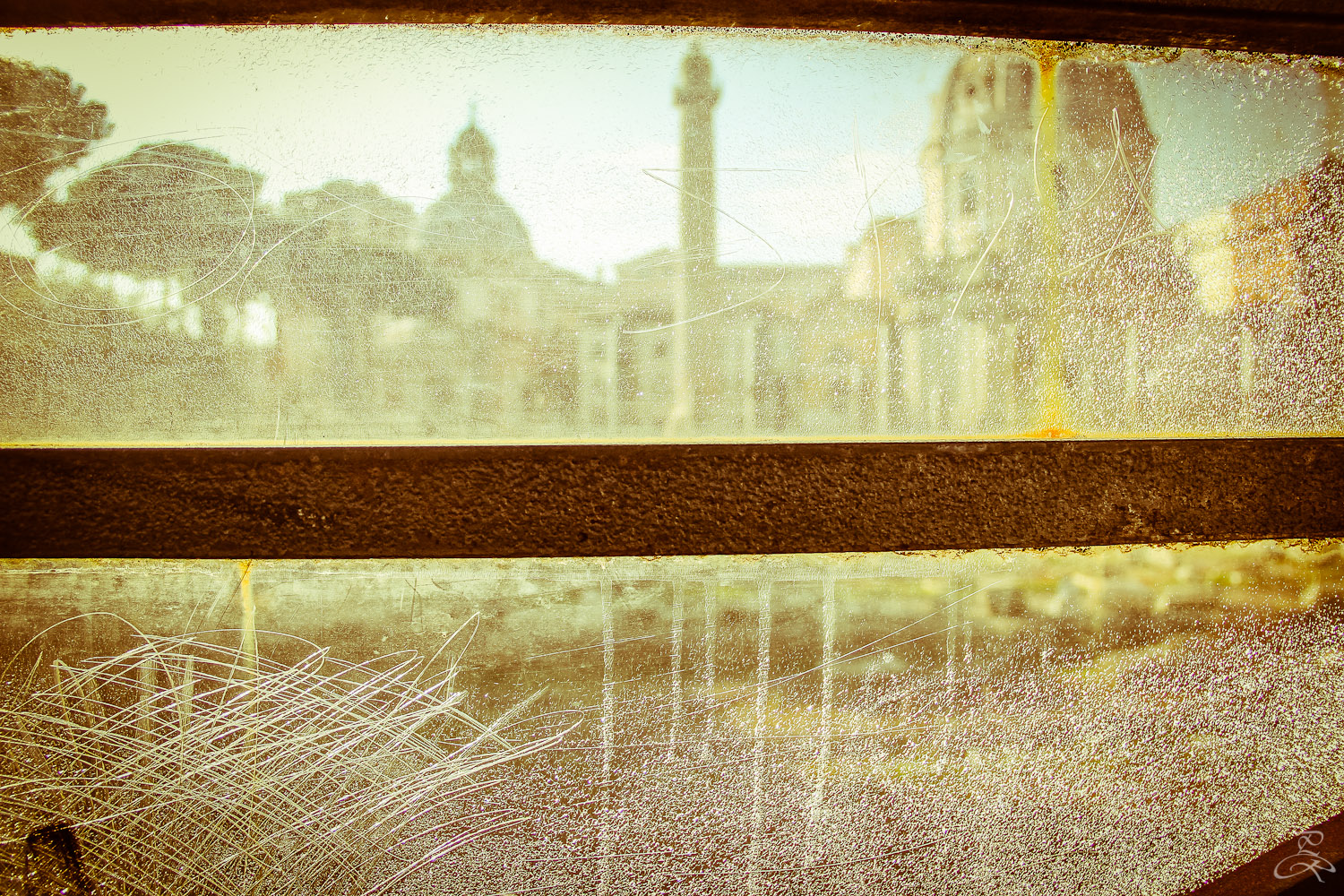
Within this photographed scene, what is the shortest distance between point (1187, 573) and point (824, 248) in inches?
49.4

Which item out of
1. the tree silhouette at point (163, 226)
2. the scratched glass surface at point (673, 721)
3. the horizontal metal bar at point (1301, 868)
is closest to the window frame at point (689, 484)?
the scratched glass surface at point (673, 721)

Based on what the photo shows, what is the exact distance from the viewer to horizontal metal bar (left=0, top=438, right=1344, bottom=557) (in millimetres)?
1138

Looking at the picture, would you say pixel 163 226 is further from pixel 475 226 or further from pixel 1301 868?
pixel 1301 868

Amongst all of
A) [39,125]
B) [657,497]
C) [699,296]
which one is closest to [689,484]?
[657,497]

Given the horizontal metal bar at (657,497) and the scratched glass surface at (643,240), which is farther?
the scratched glass surface at (643,240)

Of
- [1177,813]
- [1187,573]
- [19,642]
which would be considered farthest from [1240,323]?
[19,642]

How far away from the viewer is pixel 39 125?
49.2 inches

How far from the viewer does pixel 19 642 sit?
122 centimetres

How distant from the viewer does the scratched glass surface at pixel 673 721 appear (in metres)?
1.22

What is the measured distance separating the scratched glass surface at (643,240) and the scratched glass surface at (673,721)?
40cm

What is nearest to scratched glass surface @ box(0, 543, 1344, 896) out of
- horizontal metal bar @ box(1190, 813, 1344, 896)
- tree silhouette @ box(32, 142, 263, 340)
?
horizontal metal bar @ box(1190, 813, 1344, 896)

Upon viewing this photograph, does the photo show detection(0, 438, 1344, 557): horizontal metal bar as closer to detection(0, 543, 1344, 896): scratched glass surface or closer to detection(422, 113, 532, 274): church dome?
detection(0, 543, 1344, 896): scratched glass surface

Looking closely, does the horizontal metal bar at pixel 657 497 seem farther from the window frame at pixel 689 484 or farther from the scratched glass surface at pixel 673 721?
the scratched glass surface at pixel 673 721

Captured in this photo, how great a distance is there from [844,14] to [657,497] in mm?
1305
